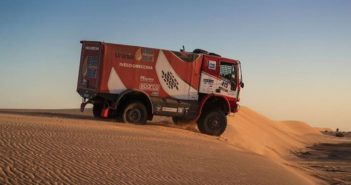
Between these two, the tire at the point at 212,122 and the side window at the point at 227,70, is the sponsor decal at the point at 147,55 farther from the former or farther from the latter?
the tire at the point at 212,122

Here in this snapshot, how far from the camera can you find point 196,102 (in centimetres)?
1994

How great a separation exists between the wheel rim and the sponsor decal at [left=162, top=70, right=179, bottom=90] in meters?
1.53

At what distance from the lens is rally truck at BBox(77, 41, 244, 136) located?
18828 millimetres

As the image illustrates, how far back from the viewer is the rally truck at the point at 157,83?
18828mm

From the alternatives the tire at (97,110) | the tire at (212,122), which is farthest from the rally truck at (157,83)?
the tire at (97,110)

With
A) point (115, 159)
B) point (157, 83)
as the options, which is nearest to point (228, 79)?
point (157, 83)

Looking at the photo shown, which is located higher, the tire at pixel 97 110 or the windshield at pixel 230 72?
the windshield at pixel 230 72

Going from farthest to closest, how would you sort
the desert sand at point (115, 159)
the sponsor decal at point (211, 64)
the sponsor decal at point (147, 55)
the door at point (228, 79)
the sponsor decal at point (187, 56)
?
1. the door at point (228, 79)
2. the sponsor decal at point (211, 64)
3. the sponsor decal at point (187, 56)
4. the sponsor decal at point (147, 55)
5. the desert sand at point (115, 159)

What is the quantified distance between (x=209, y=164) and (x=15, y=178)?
5342 millimetres

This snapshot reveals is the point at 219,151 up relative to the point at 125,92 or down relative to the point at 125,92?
down

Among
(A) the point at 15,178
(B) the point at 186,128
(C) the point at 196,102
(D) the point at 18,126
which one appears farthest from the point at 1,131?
(B) the point at 186,128

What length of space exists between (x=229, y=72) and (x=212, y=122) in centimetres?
211

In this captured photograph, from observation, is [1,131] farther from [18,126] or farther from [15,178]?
[15,178]

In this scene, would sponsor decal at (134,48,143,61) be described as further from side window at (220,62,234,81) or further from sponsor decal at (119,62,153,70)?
side window at (220,62,234,81)
